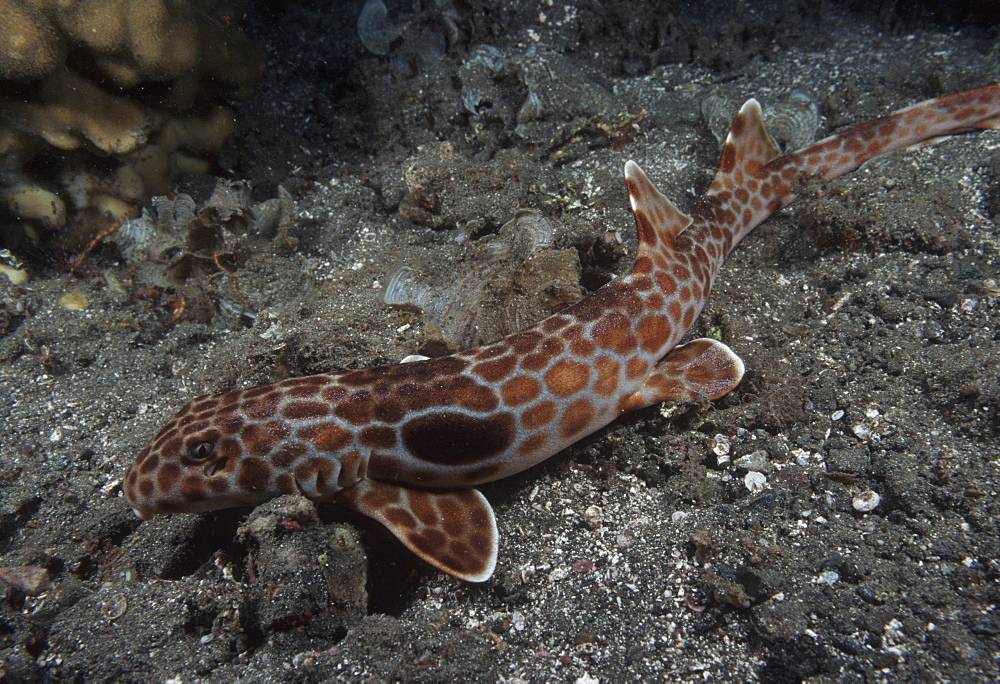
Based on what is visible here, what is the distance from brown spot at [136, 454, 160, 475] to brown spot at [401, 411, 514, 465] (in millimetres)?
1575

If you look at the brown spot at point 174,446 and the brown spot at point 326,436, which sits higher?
the brown spot at point 174,446

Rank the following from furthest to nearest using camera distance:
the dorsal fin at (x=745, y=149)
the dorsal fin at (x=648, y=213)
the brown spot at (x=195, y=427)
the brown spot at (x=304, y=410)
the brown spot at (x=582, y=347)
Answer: the dorsal fin at (x=745, y=149) → the dorsal fin at (x=648, y=213) → the brown spot at (x=582, y=347) → the brown spot at (x=304, y=410) → the brown spot at (x=195, y=427)

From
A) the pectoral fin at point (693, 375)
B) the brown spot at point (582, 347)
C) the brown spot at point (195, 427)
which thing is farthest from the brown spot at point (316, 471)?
the pectoral fin at point (693, 375)

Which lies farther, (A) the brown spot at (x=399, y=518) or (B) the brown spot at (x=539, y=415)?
(B) the brown spot at (x=539, y=415)

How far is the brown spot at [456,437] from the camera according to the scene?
348 cm

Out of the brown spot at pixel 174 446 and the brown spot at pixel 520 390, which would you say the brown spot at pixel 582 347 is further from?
the brown spot at pixel 174 446

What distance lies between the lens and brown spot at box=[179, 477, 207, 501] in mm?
3225

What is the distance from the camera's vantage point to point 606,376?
371cm

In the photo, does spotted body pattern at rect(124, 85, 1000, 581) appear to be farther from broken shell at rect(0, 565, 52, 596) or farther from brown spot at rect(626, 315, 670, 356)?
broken shell at rect(0, 565, 52, 596)

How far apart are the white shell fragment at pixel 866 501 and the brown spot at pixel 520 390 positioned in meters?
2.20

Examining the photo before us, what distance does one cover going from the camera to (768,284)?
15.8 ft

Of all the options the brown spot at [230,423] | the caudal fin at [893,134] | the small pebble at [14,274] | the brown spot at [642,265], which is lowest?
the brown spot at [230,423]

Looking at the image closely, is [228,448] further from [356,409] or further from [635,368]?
[635,368]

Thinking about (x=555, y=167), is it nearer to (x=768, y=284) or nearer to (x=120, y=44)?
(x=768, y=284)
